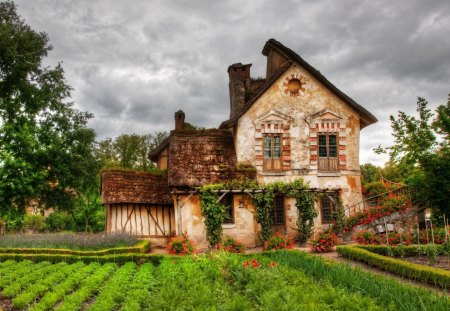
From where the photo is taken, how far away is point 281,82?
2155cm

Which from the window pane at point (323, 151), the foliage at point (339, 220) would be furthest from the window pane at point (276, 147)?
the foliage at point (339, 220)

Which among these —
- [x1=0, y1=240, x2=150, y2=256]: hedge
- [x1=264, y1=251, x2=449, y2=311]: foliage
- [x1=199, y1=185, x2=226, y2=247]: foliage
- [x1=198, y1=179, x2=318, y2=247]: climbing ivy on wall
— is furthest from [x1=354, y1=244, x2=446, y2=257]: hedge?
[x1=0, y1=240, x2=150, y2=256]: hedge

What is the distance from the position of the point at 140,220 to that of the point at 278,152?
879cm

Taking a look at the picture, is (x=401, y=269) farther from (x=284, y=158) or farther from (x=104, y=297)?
(x=284, y=158)

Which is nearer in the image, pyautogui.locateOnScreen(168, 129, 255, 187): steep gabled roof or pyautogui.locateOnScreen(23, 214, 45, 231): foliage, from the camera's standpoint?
pyautogui.locateOnScreen(168, 129, 255, 187): steep gabled roof

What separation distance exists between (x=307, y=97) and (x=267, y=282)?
15778mm

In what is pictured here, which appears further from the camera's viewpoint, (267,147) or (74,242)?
(267,147)

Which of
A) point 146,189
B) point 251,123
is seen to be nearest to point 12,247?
point 146,189

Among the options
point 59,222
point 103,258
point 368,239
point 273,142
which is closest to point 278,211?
point 273,142

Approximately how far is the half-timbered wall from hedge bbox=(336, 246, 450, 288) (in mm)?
11178

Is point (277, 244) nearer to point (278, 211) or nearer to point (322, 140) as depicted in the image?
point (278, 211)

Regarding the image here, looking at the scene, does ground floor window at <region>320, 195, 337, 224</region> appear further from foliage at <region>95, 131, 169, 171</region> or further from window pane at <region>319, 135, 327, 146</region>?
foliage at <region>95, 131, 169, 171</region>

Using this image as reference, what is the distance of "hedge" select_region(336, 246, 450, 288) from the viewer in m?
9.59

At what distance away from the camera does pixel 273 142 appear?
2127 centimetres
